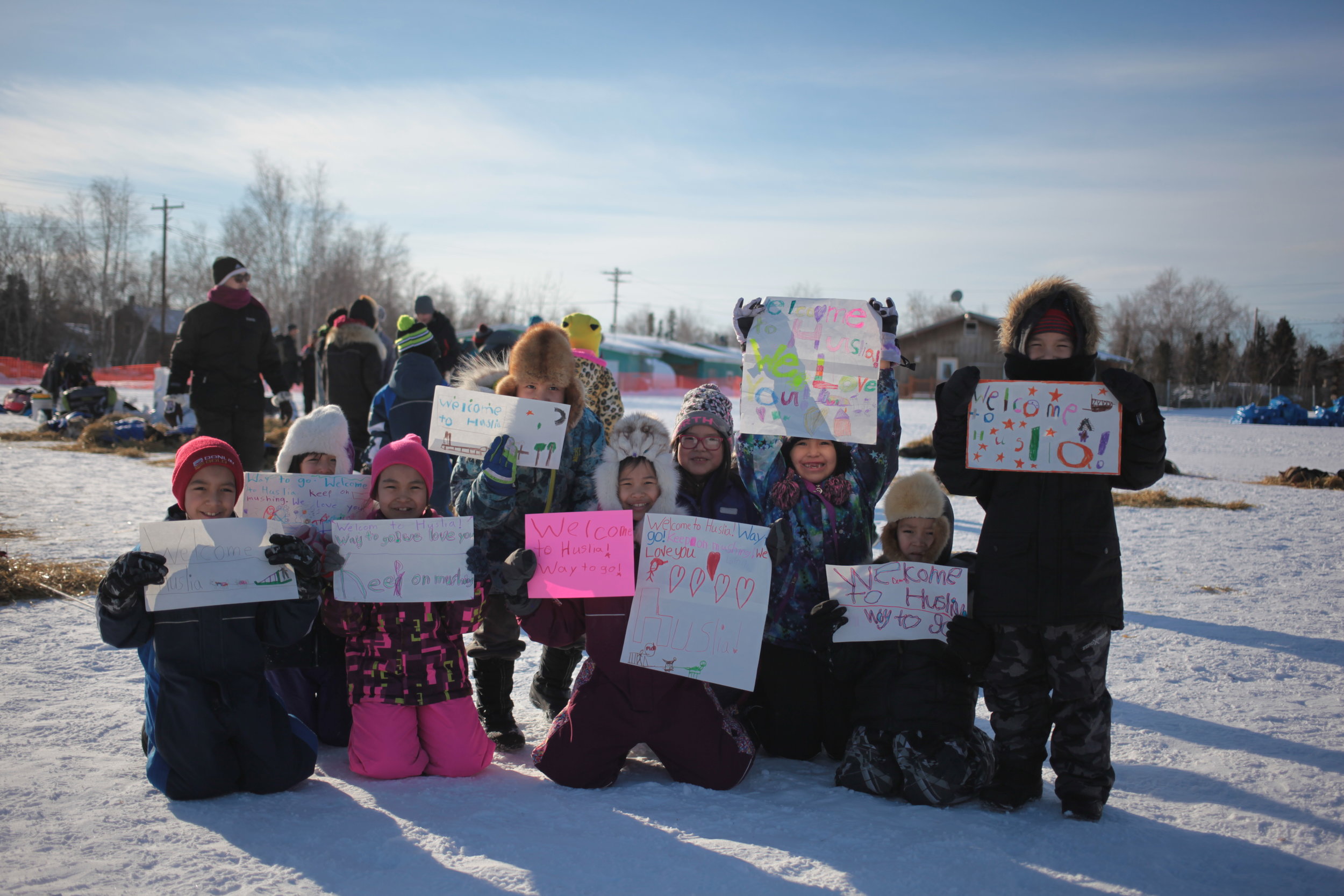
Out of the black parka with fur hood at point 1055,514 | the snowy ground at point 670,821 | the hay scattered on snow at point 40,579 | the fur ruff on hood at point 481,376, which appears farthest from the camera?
the hay scattered on snow at point 40,579

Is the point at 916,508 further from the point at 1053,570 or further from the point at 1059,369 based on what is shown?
the point at 1059,369

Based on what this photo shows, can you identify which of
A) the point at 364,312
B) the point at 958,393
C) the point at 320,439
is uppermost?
the point at 364,312

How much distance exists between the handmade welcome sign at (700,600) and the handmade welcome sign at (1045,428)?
0.96m

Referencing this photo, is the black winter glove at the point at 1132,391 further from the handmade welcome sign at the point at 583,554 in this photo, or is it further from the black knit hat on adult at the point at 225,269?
the black knit hat on adult at the point at 225,269

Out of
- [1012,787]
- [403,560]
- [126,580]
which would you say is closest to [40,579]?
[126,580]

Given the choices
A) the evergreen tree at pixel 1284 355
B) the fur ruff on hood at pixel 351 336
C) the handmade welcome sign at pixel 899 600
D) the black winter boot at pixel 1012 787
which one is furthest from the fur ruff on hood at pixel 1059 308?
the evergreen tree at pixel 1284 355

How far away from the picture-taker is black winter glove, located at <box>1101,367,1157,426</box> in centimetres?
305

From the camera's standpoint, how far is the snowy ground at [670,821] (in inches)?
98.7

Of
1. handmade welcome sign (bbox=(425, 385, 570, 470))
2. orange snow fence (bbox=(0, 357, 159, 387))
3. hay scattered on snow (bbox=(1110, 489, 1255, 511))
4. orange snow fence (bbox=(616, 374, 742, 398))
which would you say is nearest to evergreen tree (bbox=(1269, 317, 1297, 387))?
orange snow fence (bbox=(616, 374, 742, 398))

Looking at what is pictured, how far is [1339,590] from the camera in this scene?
6344mm

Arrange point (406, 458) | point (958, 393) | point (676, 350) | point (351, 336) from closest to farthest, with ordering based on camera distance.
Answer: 1. point (958, 393)
2. point (406, 458)
3. point (351, 336)
4. point (676, 350)

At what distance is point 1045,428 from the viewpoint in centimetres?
321

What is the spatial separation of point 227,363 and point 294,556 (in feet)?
12.9

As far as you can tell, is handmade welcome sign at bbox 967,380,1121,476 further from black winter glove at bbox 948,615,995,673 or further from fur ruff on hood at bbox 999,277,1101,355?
black winter glove at bbox 948,615,995,673
